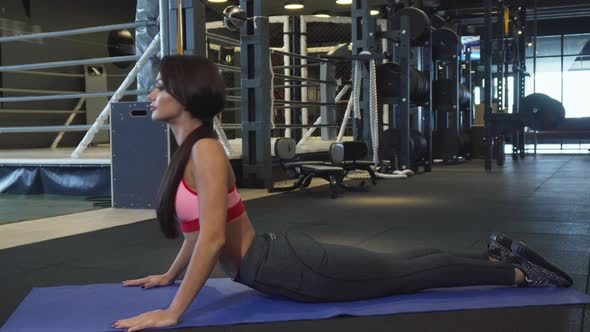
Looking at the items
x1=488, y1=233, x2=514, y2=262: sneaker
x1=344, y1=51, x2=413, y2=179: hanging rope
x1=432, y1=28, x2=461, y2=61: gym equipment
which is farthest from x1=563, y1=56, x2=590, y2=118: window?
x1=488, y1=233, x2=514, y2=262: sneaker

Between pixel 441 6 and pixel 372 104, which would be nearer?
pixel 372 104

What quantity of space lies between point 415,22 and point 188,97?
238 inches

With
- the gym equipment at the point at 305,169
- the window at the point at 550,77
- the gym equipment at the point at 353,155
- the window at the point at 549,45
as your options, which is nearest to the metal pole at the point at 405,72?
the gym equipment at the point at 353,155

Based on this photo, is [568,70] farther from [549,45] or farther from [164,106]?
[164,106]

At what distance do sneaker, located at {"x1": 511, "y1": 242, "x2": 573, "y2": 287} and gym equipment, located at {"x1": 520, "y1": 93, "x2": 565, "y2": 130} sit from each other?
6.34 m

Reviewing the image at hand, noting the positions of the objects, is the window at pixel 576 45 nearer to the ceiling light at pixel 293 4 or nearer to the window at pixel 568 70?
the window at pixel 568 70

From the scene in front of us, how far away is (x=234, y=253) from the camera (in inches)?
68.2

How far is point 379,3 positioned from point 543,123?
12.9ft

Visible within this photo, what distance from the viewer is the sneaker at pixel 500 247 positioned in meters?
1.98

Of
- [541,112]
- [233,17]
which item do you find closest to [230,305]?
[233,17]

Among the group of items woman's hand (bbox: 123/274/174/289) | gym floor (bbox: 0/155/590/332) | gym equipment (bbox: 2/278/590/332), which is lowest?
gym floor (bbox: 0/155/590/332)

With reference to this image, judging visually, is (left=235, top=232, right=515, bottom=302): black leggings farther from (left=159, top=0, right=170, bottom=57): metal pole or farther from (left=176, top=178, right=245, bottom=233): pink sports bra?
(left=159, top=0, right=170, bottom=57): metal pole

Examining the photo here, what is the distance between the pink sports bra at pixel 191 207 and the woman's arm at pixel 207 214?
0.25ft

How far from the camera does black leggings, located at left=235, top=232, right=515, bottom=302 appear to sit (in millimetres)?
1713
